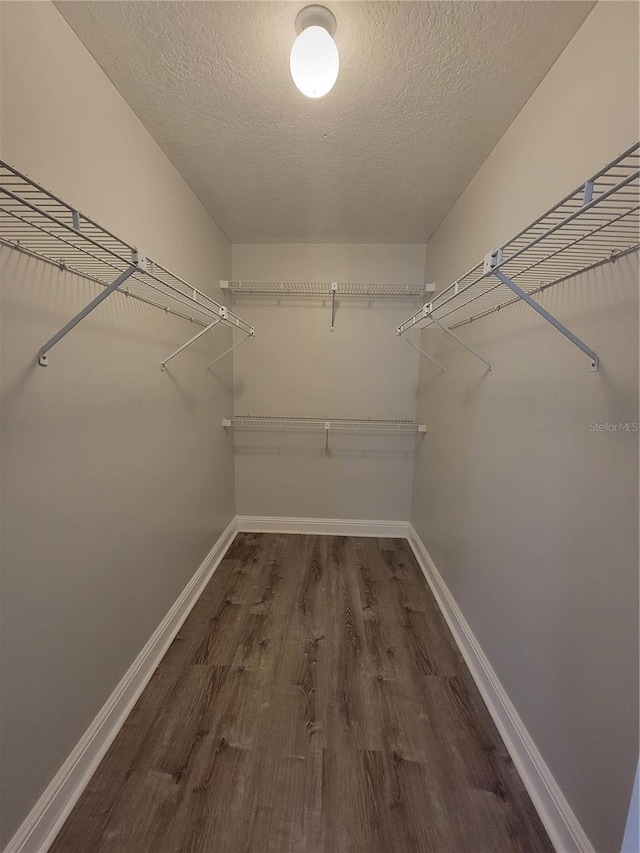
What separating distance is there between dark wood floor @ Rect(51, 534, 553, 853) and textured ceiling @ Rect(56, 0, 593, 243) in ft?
8.05

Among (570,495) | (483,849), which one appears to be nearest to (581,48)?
(570,495)

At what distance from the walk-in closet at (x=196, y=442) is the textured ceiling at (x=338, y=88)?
0.01m

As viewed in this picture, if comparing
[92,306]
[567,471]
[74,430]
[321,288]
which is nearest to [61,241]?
[92,306]

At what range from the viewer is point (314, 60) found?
3.16 ft

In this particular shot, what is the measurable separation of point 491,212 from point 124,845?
2.71 m

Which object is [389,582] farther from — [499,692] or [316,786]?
[316,786]

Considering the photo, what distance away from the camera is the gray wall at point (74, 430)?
2.97 feet

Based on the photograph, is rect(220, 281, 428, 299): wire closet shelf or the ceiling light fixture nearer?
the ceiling light fixture

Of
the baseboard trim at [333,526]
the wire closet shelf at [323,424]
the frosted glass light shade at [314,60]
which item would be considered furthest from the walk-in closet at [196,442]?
the baseboard trim at [333,526]

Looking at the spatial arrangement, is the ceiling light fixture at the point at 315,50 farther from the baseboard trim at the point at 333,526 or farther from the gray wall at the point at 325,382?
the baseboard trim at the point at 333,526

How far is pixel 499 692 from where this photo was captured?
54.1 inches

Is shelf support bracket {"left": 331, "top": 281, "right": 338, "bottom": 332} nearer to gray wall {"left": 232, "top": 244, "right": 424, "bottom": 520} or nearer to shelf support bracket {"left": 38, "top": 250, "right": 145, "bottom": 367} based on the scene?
gray wall {"left": 232, "top": 244, "right": 424, "bottom": 520}

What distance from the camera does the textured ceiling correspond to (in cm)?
100

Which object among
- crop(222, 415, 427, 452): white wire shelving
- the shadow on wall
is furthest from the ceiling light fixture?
the shadow on wall
